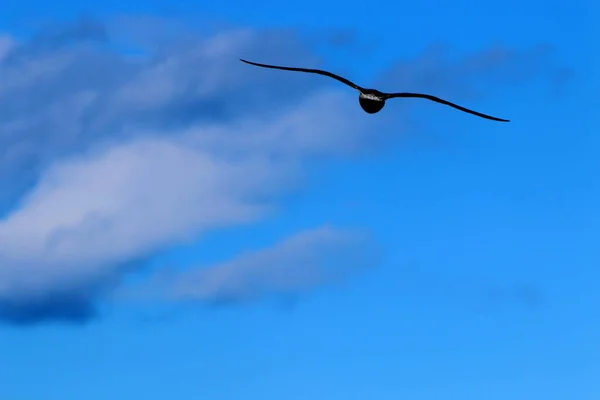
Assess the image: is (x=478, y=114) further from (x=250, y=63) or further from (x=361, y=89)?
(x=250, y=63)

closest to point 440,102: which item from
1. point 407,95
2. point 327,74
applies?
point 407,95

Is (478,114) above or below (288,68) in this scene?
below

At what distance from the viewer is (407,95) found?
6744 cm

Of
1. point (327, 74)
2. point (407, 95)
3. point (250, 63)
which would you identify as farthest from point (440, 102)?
point (250, 63)

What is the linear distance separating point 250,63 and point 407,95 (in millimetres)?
11375

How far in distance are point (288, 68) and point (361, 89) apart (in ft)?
19.2

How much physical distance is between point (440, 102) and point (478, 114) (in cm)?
321

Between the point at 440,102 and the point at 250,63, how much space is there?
1397 cm

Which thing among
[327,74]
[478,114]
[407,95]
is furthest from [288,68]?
[478,114]

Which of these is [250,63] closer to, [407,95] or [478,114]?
[407,95]

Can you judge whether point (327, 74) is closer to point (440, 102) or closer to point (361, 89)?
point (361, 89)

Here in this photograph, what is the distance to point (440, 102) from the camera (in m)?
68.2

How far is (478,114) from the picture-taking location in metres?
66.3

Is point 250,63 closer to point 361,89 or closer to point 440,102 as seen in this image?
point 361,89
